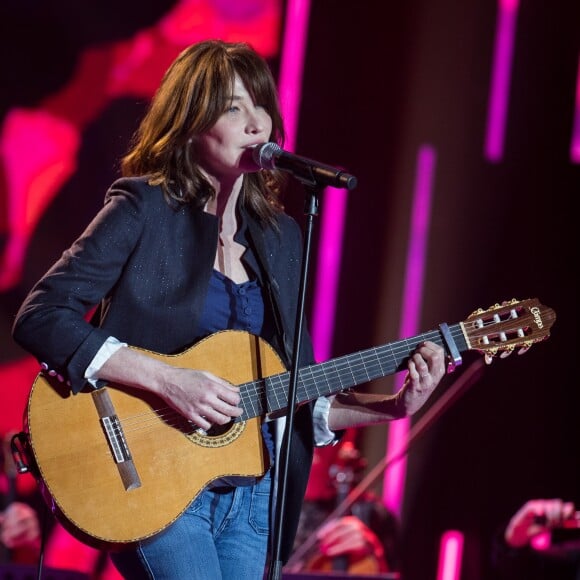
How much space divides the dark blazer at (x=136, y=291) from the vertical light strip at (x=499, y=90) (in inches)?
115

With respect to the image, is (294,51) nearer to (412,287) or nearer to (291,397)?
(412,287)

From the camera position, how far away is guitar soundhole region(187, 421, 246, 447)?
2.27 metres

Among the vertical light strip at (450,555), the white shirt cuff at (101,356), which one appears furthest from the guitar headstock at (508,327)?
the vertical light strip at (450,555)

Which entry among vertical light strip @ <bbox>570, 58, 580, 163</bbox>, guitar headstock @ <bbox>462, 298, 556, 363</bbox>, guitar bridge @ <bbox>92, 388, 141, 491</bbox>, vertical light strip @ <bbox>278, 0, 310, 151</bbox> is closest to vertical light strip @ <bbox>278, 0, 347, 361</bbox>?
vertical light strip @ <bbox>278, 0, 310, 151</bbox>

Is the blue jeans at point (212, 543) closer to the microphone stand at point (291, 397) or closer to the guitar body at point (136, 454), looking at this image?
the guitar body at point (136, 454)

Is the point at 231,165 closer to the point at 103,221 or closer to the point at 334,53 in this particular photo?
the point at 103,221

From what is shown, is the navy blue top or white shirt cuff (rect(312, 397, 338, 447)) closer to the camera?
the navy blue top

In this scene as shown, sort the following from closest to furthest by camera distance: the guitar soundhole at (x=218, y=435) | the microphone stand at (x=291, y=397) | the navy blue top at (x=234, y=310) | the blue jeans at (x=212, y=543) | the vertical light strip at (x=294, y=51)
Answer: the microphone stand at (x=291, y=397) → the blue jeans at (x=212, y=543) → the guitar soundhole at (x=218, y=435) → the navy blue top at (x=234, y=310) → the vertical light strip at (x=294, y=51)

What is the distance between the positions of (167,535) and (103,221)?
2.59 ft

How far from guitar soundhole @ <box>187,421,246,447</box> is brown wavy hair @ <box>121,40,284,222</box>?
24.5 inches

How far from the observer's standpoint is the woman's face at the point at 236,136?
2418 millimetres

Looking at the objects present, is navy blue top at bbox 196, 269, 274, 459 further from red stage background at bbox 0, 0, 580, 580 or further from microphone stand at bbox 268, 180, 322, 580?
red stage background at bbox 0, 0, 580, 580

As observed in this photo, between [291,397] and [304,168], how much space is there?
0.52m

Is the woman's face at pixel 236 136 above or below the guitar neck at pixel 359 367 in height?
above
